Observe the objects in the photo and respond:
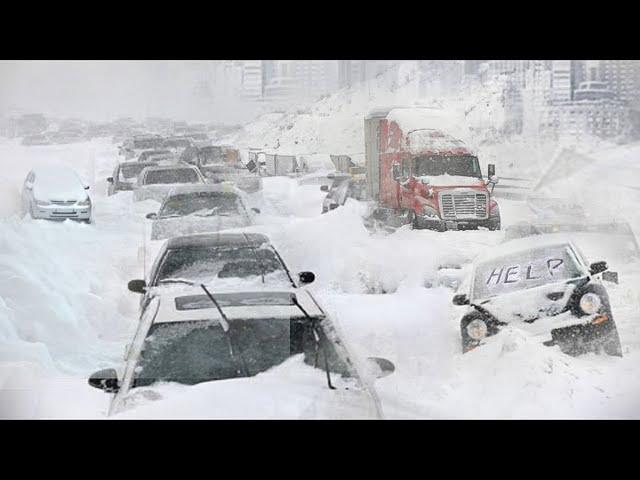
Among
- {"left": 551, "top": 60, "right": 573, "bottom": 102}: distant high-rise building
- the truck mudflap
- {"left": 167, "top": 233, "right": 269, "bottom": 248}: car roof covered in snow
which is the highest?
{"left": 551, "top": 60, "right": 573, "bottom": 102}: distant high-rise building

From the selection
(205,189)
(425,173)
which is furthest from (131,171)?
(425,173)

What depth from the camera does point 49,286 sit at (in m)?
4.76

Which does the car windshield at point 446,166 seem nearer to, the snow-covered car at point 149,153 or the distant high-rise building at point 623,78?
the distant high-rise building at point 623,78

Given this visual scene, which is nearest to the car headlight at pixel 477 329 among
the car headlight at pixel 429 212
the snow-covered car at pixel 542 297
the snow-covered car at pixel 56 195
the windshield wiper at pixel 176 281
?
the snow-covered car at pixel 542 297

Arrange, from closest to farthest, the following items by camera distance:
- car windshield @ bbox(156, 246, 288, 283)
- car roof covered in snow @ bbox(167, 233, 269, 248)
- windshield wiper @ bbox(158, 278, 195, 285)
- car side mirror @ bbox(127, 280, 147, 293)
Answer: windshield wiper @ bbox(158, 278, 195, 285) < car windshield @ bbox(156, 246, 288, 283) < car side mirror @ bbox(127, 280, 147, 293) < car roof covered in snow @ bbox(167, 233, 269, 248)

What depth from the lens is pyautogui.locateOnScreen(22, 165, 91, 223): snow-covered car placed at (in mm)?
4848

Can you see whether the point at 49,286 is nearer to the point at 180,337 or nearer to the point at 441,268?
the point at 180,337

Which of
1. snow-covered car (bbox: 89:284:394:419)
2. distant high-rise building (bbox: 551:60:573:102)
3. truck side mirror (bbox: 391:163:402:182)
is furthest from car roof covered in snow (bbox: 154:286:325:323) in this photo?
distant high-rise building (bbox: 551:60:573:102)

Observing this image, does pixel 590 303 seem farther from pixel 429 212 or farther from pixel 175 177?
pixel 175 177

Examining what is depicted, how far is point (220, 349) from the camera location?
3.89 meters

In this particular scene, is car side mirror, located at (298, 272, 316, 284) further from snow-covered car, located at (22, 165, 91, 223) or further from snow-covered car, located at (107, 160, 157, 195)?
snow-covered car, located at (22, 165, 91, 223)

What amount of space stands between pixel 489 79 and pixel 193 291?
1922 millimetres

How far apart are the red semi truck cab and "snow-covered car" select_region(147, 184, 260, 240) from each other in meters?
0.72
